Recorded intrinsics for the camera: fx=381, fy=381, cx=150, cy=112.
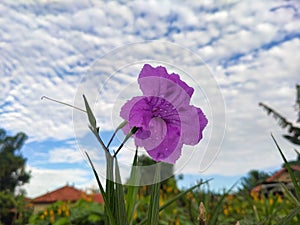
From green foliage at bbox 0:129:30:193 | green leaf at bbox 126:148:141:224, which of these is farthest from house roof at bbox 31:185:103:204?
green foliage at bbox 0:129:30:193

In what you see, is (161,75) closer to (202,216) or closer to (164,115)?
(164,115)

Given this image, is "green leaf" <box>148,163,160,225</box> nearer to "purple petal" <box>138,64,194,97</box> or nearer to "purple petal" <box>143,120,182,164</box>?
"purple petal" <box>143,120,182,164</box>

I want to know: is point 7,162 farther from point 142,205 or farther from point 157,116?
point 157,116

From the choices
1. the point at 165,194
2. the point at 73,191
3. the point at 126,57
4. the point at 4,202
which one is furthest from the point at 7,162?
the point at 126,57

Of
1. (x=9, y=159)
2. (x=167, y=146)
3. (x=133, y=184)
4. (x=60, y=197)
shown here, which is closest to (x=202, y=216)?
(x=167, y=146)

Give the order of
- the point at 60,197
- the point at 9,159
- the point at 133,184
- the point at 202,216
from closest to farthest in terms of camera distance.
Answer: the point at 202,216, the point at 133,184, the point at 60,197, the point at 9,159

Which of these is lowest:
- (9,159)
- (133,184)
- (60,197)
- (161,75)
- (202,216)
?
(202,216)

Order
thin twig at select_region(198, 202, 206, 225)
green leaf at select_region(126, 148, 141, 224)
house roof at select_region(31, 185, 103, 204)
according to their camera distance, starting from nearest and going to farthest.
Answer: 1. thin twig at select_region(198, 202, 206, 225)
2. green leaf at select_region(126, 148, 141, 224)
3. house roof at select_region(31, 185, 103, 204)

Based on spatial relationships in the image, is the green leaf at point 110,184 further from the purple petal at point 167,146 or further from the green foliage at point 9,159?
the green foliage at point 9,159
